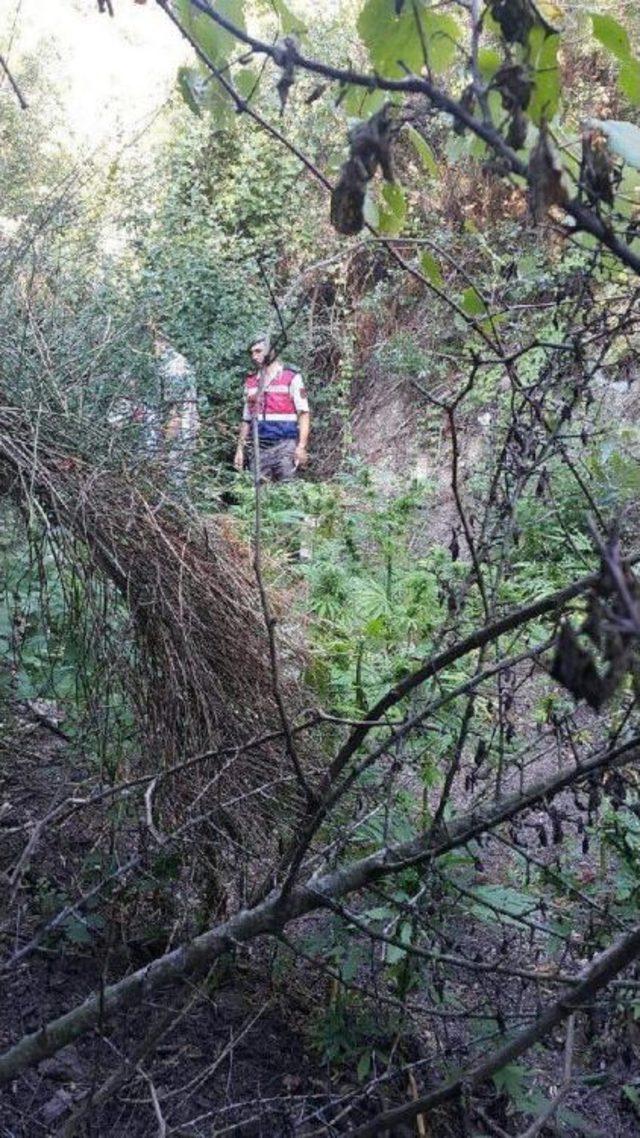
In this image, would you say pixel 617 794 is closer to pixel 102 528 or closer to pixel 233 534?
pixel 102 528

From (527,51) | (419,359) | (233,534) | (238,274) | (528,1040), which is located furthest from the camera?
(419,359)

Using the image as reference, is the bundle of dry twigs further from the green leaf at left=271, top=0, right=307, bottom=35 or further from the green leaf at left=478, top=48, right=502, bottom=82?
the green leaf at left=478, top=48, right=502, bottom=82

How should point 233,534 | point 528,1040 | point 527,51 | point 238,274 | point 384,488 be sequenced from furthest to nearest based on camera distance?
point 238,274
point 384,488
point 233,534
point 528,1040
point 527,51

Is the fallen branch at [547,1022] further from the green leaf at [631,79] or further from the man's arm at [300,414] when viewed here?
the man's arm at [300,414]

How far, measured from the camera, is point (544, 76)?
Result: 2.66 ft

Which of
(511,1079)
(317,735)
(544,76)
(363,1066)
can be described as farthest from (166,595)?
(544,76)

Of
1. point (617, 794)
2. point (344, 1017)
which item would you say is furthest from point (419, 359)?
point (617, 794)

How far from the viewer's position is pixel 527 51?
0.83 meters

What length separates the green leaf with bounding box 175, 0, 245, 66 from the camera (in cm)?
101

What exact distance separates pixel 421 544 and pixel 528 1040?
4.77m

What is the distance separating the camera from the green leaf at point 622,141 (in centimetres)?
81

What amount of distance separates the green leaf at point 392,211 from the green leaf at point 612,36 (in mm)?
305

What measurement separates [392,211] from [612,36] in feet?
1.16

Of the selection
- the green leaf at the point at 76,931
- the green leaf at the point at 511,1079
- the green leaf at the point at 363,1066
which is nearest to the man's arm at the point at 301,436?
the green leaf at the point at 76,931
